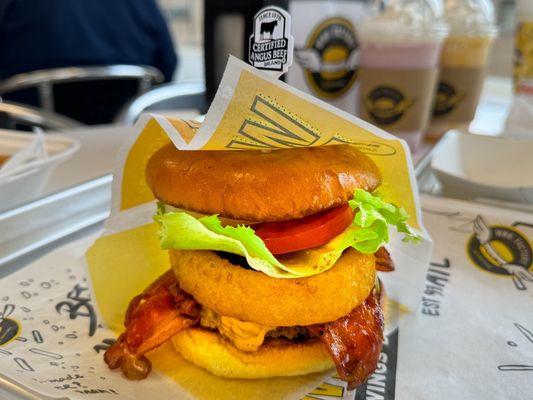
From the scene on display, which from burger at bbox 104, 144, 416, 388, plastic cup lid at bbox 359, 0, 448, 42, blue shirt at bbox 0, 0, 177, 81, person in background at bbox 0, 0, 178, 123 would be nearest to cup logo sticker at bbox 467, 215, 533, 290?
burger at bbox 104, 144, 416, 388

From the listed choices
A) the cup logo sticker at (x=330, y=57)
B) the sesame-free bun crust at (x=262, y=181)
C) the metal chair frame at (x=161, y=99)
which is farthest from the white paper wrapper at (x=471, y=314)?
the metal chair frame at (x=161, y=99)

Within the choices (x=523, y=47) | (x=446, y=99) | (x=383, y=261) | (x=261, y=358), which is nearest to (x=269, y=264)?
(x=261, y=358)

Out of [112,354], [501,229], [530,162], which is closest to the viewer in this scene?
[112,354]

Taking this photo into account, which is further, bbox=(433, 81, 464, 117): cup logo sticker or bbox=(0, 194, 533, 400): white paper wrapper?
bbox=(433, 81, 464, 117): cup logo sticker

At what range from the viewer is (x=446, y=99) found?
87.0 inches

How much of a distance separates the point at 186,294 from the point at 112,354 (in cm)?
17

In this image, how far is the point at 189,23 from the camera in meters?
6.95

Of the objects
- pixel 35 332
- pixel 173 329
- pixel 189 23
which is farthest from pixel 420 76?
pixel 189 23

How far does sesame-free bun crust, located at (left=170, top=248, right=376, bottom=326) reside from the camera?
873 millimetres

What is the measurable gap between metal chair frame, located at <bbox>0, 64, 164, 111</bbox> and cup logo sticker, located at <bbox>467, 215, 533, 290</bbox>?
2.40m

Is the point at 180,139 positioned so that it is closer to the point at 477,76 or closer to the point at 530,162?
the point at 530,162

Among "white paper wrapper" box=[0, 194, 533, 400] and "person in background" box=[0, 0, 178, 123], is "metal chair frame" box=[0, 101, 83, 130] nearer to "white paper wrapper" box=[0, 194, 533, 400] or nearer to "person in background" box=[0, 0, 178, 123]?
"person in background" box=[0, 0, 178, 123]

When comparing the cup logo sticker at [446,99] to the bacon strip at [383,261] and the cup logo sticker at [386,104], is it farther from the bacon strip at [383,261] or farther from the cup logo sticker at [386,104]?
the bacon strip at [383,261]

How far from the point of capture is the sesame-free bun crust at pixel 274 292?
34.4 inches
